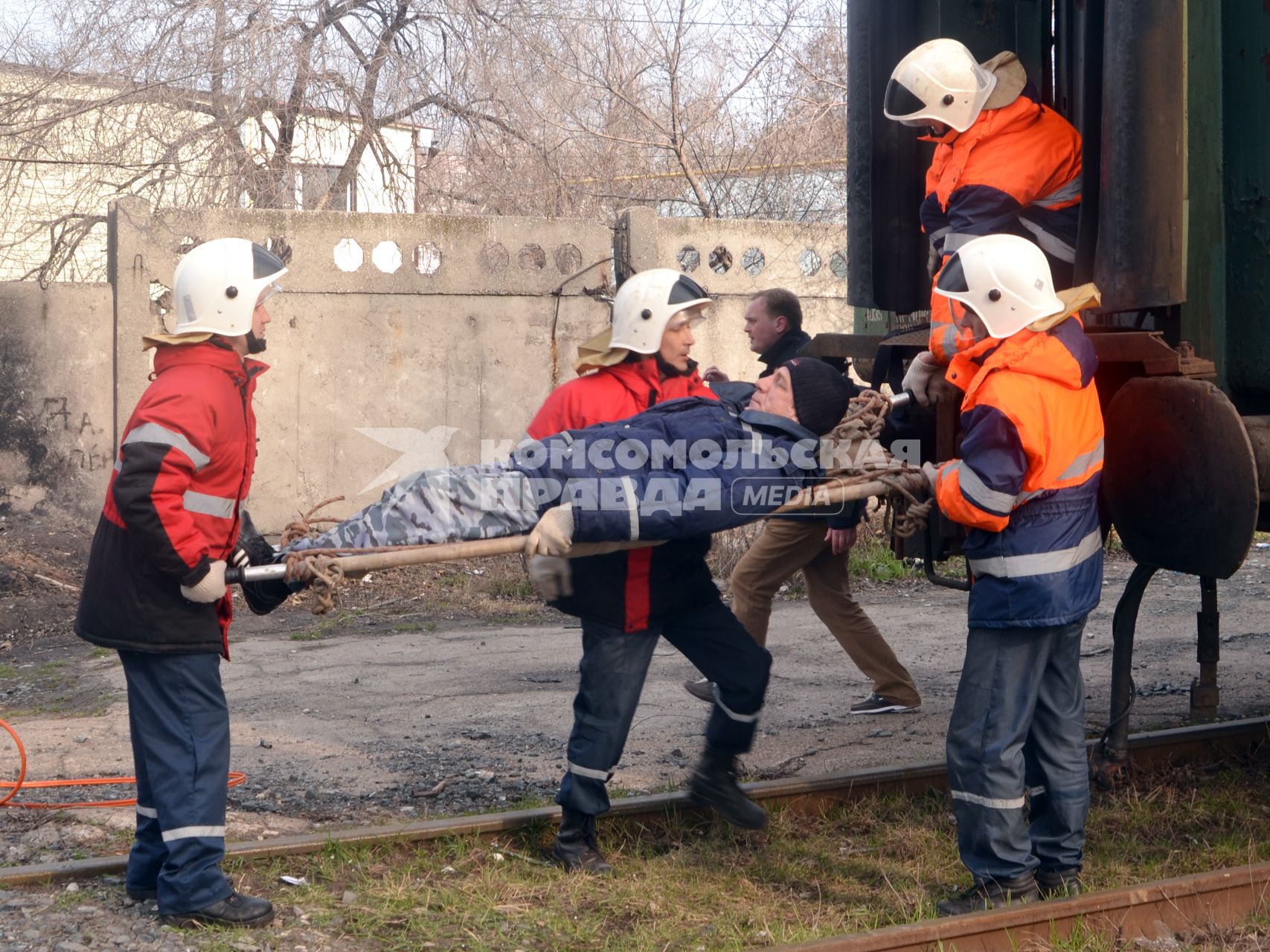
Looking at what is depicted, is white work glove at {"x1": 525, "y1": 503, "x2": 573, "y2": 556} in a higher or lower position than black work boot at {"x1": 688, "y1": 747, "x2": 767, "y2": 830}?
higher

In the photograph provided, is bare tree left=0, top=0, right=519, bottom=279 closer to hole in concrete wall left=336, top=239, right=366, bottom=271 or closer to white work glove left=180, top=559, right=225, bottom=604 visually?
hole in concrete wall left=336, top=239, right=366, bottom=271

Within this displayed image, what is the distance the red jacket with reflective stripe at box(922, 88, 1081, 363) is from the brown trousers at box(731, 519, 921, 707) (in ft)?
5.43

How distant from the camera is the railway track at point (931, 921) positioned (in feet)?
11.0

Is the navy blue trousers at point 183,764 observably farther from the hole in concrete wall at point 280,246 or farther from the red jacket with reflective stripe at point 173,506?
the hole in concrete wall at point 280,246

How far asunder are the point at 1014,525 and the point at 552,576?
4.17ft

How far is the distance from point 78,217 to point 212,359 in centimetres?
901

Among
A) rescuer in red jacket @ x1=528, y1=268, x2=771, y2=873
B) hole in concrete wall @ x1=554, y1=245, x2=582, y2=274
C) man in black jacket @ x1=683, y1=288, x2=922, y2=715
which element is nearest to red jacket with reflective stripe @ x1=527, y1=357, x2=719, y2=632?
rescuer in red jacket @ x1=528, y1=268, x2=771, y2=873

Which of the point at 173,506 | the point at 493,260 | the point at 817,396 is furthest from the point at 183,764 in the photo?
the point at 493,260

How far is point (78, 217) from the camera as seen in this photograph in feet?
37.9

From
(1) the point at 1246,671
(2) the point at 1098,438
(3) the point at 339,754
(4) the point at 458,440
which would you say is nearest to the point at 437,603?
(4) the point at 458,440

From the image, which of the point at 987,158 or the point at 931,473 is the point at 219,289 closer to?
the point at 931,473

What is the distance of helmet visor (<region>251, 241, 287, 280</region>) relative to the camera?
3607 millimetres

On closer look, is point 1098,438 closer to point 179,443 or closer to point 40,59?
point 179,443

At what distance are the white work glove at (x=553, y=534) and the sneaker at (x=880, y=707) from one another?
116 inches
